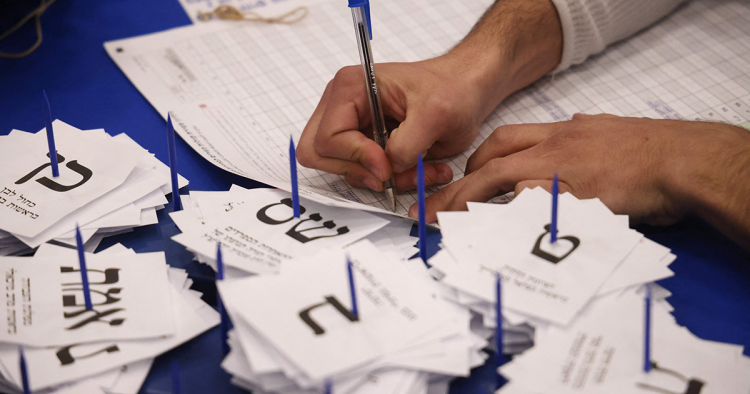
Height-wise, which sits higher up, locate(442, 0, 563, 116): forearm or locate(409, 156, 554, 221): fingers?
locate(442, 0, 563, 116): forearm

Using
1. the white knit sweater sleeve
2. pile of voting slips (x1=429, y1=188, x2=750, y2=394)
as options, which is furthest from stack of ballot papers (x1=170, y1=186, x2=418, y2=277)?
the white knit sweater sleeve

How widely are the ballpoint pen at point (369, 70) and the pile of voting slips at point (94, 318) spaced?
1.21 ft

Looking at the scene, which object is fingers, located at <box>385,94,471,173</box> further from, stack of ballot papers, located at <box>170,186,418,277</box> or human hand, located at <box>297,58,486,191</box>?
stack of ballot papers, located at <box>170,186,418,277</box>

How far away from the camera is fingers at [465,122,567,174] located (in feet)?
3.15

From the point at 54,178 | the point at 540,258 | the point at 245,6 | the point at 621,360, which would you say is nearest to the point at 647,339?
the point at 621,360

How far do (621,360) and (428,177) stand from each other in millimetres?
455

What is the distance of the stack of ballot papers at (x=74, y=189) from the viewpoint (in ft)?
2.68

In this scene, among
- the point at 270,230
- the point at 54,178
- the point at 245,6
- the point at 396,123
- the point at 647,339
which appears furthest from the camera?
the point at 245,6

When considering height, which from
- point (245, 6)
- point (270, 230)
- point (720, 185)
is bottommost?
point (720, 185)

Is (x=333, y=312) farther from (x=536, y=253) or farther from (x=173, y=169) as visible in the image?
(x=173, y=169)

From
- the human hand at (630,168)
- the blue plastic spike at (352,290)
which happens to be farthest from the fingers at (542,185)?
the blue plastic spike at (352,290)

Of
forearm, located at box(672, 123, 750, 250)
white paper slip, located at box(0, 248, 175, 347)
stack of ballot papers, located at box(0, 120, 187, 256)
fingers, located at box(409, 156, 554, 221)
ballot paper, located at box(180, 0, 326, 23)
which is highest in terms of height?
ballot paper, located at box(180, 0, 326, 23)

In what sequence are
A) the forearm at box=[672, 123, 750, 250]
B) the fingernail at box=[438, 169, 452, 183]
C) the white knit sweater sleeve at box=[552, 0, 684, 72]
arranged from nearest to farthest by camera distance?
1. the forearm at box=[672, 123, 750, 250]
2. the fingernail at box=[438, 169, 452, 183]
3. the white knit sweater sleeve at box=[552, 0, 684, 72]

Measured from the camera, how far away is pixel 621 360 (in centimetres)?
Answer: 60
